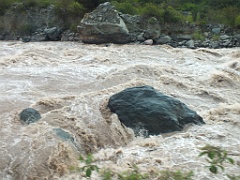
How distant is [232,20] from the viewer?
19578 millimetres

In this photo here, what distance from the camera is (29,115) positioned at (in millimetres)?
7219

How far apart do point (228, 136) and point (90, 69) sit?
6128 millimetres

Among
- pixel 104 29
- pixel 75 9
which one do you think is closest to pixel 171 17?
pixel 104 29

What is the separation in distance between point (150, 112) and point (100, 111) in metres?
1.10

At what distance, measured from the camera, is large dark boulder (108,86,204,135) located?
23.9 ft

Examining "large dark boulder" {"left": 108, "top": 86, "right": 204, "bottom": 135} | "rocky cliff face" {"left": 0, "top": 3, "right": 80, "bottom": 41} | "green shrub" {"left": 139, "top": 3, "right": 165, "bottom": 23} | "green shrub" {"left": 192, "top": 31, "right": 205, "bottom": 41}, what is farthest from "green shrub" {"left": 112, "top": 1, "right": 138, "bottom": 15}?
"large dark boulder" {"left": 108, "top": 86, "right": 204, "bottom": 135}

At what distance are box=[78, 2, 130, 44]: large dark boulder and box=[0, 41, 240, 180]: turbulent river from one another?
130 inches

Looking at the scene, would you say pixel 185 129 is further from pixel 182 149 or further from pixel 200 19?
pixel 200 19

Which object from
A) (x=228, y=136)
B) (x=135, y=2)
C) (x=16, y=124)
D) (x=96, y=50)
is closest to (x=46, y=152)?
(x=16, y=124)

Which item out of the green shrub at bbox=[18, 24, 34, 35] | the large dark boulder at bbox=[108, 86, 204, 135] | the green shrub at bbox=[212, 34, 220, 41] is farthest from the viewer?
the green shrub at bbox=[18, 24, 34, 35]

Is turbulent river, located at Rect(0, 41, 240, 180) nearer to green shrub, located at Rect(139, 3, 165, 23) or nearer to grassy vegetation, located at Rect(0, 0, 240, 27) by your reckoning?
green shrub, located at Rect(139, 3, 165, 23)

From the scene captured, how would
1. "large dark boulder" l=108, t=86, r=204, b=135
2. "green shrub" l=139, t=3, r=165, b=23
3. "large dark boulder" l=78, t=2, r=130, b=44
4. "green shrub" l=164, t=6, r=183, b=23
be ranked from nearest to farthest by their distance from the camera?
"large dark boulder" l=108, t=86, r=204, b=135, "large dark boulder" l=78, t=2, r=130, b=44, "green shrub" l=139, t=3, r=165, b=23, "green shrub" l=164, t=6, r=183, b=23

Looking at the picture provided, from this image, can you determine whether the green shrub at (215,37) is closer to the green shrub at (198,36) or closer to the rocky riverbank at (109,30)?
the rocky riverbank at (109,30)

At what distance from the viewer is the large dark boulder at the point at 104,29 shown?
17.2 metres
